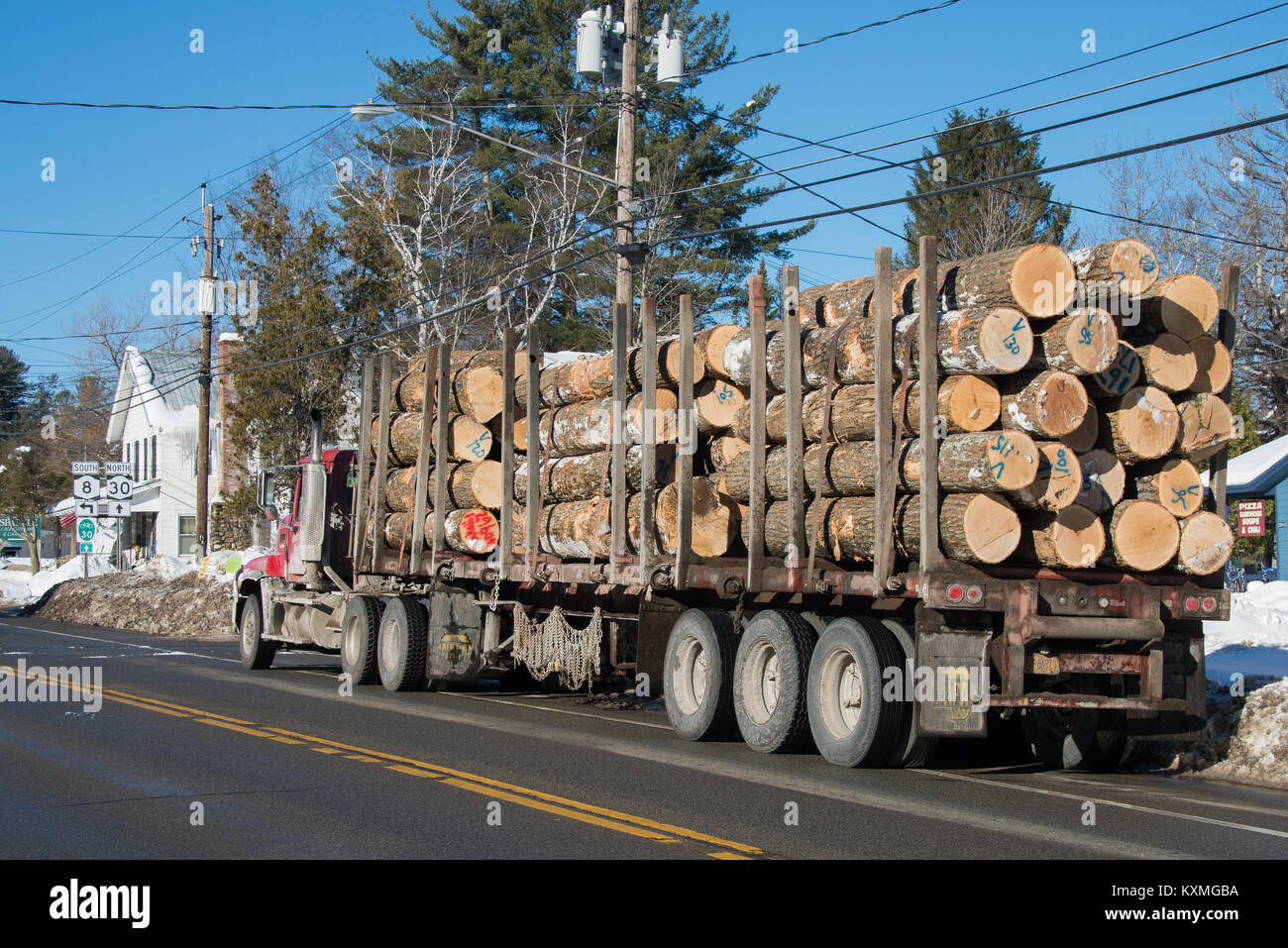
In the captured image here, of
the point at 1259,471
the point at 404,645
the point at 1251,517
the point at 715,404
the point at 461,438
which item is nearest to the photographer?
the point at 715,404

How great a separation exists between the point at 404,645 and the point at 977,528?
8828mm

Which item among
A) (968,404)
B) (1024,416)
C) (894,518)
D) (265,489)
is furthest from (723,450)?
(265,489)

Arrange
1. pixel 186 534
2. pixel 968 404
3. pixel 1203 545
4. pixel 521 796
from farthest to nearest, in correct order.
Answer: pixel 186 534 → pixel 1203 545 → pixel 968 404 → pixel 521 796

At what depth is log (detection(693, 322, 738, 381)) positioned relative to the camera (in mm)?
12578

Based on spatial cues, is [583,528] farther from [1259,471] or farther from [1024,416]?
[1259,471]

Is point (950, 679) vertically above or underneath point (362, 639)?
above

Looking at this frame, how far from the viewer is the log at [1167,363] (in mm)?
10391

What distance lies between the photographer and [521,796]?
9.09 m

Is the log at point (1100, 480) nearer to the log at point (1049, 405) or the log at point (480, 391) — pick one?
the log at point (1049, 405)

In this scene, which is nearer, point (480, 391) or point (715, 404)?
point (715, 404)

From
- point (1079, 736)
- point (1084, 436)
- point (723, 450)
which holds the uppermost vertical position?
point (723, 450)
